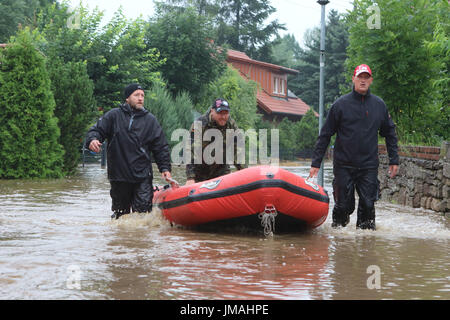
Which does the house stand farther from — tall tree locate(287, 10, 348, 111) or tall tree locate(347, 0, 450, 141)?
tall tree locate(347, 0, 450, 141)

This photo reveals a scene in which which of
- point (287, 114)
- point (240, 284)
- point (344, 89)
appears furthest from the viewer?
point (287, 114)

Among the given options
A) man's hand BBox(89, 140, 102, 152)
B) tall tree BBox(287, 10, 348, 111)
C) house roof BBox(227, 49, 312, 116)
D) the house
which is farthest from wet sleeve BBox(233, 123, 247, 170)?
tall tree BBox(287, 10, 348, 111)

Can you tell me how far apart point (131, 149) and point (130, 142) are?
0.28 feet

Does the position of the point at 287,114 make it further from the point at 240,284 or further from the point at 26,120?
the point at 240,284

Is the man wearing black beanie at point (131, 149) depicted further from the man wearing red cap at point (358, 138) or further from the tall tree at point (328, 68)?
the tall tree at point (328, 68)

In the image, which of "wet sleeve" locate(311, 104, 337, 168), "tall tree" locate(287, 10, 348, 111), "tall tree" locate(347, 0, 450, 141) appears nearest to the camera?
"wet sleeve" locate(311, 104, 337, 168)

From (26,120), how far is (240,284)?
42.6ft

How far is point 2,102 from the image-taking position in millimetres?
16609

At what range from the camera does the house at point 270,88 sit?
45750mm

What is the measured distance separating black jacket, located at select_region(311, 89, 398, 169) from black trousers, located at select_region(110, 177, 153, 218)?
2.04 m

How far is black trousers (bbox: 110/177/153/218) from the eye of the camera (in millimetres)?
8336

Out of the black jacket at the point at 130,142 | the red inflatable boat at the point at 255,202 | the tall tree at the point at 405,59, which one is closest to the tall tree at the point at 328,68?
the tall tree at the point at 405,59

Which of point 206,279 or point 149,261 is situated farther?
point 149,261

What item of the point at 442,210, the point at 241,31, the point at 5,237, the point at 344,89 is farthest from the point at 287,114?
the point at 5,237
